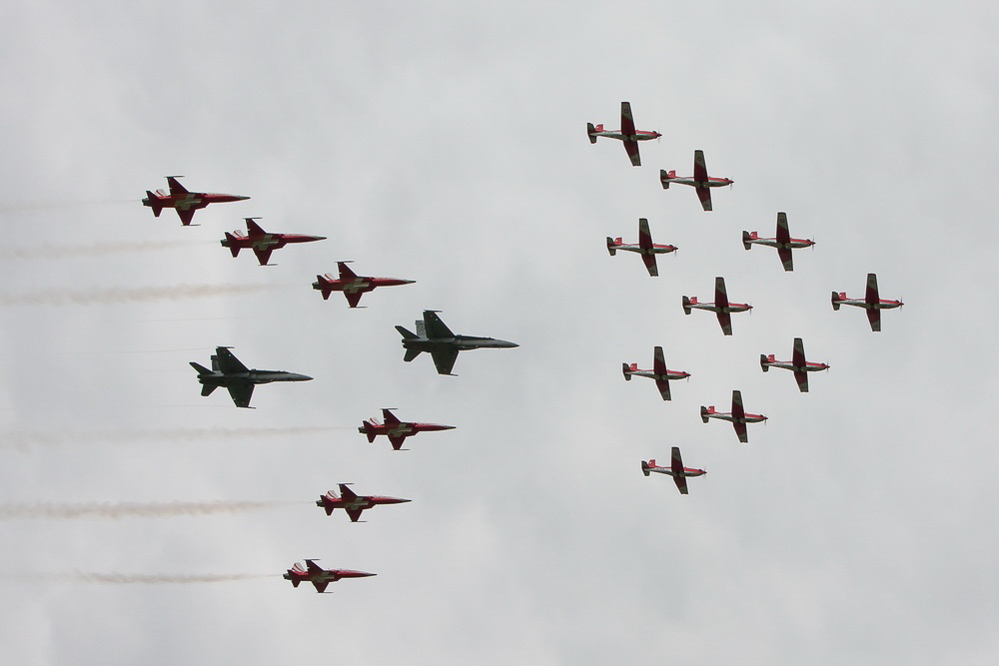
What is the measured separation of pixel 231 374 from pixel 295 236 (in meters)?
13.1

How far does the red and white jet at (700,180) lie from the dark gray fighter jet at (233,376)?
36908 mm

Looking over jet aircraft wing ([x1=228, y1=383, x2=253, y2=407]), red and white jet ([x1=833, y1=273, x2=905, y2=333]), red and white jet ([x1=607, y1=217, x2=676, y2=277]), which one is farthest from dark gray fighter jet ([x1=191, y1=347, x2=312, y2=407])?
red and white jet ([x1=833, y1=273, x2=905, y2=333])

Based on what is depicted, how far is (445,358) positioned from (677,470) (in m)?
27.6

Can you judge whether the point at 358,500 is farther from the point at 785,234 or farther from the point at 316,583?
the point at 785,234

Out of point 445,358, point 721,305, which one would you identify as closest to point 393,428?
point 445,358

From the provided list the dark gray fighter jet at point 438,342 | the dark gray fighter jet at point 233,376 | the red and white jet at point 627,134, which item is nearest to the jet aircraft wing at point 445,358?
the dark gray fighter jet at point 438,342

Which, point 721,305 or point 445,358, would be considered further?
point 721,305

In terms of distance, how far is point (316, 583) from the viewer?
157375mm

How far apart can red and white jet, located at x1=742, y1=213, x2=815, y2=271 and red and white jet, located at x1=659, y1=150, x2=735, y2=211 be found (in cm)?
457

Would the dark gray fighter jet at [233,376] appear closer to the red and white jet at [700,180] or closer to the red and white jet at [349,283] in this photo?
the red and white jet at [349,283]

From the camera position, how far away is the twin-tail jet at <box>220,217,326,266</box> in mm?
148125

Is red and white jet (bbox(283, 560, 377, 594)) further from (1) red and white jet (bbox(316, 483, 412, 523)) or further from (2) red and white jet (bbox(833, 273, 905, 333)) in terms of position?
(2) red and white jet (bbox(833, 273, 905, 333))

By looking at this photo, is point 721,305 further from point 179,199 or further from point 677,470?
point 179,199

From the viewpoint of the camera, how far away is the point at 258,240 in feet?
488
